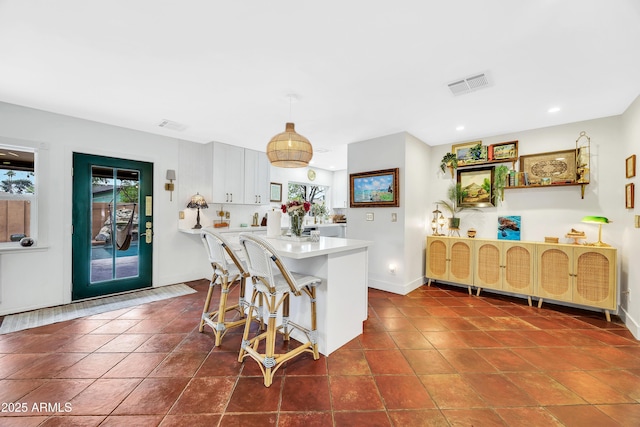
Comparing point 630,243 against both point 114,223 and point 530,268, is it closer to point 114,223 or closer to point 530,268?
point 530,268

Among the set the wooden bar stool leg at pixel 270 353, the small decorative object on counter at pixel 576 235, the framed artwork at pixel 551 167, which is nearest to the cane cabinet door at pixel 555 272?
the small decorative object on counter at pixel 576 235

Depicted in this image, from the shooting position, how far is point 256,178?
515 centimetres

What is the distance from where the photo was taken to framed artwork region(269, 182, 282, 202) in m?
5.93

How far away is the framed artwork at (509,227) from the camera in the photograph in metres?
3.87

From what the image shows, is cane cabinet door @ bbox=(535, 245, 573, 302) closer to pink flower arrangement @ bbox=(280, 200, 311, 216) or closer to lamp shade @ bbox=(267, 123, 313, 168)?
pink flower arrangement @ bbox=(280, 200, 311, 216)

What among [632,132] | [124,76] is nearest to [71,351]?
[124,76]

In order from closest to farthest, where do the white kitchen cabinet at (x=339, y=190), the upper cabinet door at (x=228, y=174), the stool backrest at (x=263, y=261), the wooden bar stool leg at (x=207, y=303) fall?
the stool backrest at (x=263, y=261) → the wooden bar stool leg at (x=207, y=303) → the upper cabinet door at (x=228, y=174) → the white kitchen cabinet at (x=339, y=190)

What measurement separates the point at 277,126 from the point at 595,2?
124 inches

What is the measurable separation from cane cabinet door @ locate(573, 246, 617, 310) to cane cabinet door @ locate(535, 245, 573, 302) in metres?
0.06

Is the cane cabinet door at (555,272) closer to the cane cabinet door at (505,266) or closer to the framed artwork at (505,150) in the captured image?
the cane cabinet door at (505,266)

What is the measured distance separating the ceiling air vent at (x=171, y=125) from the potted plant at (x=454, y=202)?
4.32 metres

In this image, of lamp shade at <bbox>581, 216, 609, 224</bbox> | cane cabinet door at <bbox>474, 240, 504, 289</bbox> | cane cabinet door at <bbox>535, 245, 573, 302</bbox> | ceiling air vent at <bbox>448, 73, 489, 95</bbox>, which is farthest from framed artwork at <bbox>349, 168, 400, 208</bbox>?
lamp shade at <bbox>581, 216, 609, 224</bbox>

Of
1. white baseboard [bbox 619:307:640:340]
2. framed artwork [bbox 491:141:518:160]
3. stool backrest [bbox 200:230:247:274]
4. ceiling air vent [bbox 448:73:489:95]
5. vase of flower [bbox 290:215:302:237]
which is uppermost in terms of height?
ceiling air vent [bbox 448:73:489:95]

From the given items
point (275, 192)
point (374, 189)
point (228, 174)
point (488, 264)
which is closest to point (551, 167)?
point (488, 264)
